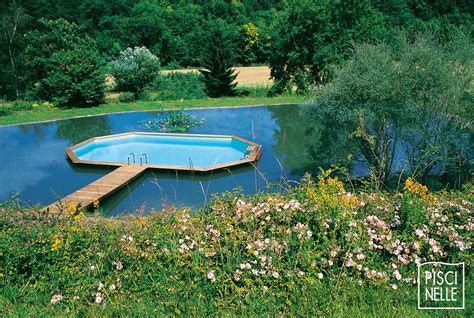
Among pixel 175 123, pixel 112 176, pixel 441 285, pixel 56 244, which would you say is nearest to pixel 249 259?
pixel 441 285

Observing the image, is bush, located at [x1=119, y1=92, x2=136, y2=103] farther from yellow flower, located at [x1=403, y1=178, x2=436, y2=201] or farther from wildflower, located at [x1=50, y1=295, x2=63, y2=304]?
wildflower, located at [x1=50, y1=295, x2=63, y2=304]

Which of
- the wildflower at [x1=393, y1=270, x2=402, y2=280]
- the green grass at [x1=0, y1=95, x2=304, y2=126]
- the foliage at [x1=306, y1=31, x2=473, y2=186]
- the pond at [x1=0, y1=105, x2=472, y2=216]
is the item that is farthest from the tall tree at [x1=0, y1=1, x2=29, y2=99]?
the wildflower at [x1=393, y1=270, x2=402, y2=280]

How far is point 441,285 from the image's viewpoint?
346cm

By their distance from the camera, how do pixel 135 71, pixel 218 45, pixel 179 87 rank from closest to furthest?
pixel 135 71 < pixel 218 45 < pixel 179 87

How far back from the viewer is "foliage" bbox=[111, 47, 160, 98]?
73.7 ft

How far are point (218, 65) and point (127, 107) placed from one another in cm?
580

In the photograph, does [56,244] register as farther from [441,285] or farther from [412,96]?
[412,96]

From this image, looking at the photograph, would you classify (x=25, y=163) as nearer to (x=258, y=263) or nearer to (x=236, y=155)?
(x=236, y=155)

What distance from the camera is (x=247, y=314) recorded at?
3264 mm

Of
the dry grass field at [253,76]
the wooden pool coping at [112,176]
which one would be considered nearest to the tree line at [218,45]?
the dry grass field at [253,76]

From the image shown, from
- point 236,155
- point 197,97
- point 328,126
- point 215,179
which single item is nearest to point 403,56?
point 328,126

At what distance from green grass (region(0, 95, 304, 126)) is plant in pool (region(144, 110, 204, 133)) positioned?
254 centimetres

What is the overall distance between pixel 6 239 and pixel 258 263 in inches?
88.1

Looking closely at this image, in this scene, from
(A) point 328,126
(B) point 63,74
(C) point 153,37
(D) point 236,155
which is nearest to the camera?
(A) point 328,126
